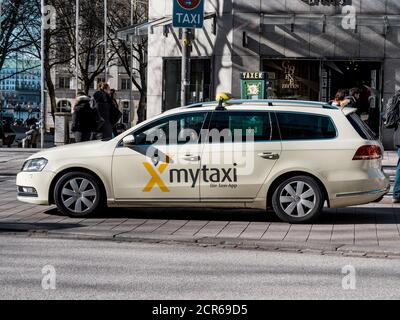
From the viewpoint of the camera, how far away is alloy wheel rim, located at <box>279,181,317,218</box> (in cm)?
1012

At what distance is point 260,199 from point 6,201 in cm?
411

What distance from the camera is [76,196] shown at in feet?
→ 34.6

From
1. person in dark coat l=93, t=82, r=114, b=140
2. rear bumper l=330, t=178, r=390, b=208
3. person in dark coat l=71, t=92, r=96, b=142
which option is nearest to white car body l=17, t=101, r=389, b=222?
rear bumper l=330, t=178, r=390, b=208

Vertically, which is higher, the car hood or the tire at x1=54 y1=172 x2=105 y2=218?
the car hood

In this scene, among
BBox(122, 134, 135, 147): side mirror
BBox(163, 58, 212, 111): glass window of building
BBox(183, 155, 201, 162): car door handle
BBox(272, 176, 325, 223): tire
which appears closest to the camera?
BBox(272, 176, 325, 223): tire

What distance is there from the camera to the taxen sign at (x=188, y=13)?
15477mm

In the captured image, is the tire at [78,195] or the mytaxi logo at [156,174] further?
the tire at [78,195]

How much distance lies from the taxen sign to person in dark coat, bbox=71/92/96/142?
2637 millimetres

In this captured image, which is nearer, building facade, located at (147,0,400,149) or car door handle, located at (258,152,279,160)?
car door handle, located at (258,152,279,160)

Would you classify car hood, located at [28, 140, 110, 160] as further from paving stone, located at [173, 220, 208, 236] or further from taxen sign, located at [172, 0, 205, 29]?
taxen sign, located at [172, 0, 205, 29]

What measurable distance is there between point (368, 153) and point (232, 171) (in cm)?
167

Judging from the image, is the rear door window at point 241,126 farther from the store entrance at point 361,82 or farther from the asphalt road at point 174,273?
the store entrance at point 361,82

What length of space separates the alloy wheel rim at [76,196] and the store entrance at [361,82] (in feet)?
48.3

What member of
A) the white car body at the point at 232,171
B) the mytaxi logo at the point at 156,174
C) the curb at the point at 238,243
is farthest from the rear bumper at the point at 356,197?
the mytaxi logo at the point at 156,174
